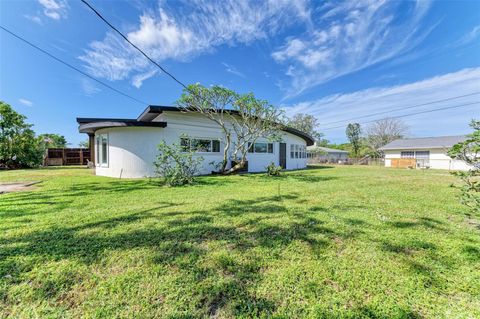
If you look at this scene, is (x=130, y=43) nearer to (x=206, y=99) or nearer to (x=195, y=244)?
(x=206, y=99)

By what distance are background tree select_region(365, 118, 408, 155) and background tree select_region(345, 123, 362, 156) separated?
1758 mm

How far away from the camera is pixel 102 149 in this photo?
1080 centimetres

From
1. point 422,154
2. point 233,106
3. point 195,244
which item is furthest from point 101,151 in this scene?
point 422,154

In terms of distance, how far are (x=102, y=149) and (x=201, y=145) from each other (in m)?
5.34

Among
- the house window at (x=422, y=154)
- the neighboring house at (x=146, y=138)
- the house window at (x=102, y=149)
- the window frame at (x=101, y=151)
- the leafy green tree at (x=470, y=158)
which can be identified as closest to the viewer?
the leafy green tree at (x=470, y=158)

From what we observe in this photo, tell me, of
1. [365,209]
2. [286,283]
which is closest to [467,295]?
[286,283]

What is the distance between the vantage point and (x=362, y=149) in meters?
40.7

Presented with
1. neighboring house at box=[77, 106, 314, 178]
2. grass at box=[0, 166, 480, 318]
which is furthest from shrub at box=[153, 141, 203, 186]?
grass at box=[0, 166, 480, 318]

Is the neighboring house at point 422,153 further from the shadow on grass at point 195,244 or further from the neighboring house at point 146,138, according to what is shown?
the shadow on grass at point 195,244

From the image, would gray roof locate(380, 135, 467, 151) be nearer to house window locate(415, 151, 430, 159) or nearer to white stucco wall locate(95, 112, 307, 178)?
house window locate(415, 151, 430, 159)

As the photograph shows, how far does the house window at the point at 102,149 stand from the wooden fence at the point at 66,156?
11134 mm

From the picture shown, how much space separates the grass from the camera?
1642 mm

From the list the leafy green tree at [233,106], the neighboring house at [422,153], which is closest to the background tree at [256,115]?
the leafy green tree at [233,106]

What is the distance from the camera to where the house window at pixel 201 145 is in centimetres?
1086
